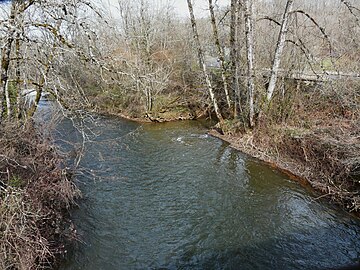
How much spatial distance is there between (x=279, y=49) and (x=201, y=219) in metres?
7.81

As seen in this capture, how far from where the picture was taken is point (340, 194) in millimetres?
7562

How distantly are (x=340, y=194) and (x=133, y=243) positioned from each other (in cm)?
585

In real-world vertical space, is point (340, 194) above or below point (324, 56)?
below

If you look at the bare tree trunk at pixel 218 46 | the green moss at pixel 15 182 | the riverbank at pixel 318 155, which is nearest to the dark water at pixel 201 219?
the riverbank at pixel 318 155

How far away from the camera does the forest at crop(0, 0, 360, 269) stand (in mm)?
4734

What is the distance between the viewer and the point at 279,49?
35.8 feet

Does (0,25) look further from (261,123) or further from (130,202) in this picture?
(261,123)

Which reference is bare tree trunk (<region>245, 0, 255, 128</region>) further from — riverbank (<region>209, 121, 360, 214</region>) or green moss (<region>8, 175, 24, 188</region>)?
green moss (<region>8, 175, 24, 188</region>)

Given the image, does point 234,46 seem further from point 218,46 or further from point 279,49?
point 279,49

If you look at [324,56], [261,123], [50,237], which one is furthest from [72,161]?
[324,56]

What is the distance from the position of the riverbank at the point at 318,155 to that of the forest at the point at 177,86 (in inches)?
1.6

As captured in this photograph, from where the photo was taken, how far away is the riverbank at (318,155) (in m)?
7.57

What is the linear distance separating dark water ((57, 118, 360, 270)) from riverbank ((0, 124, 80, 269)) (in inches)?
22.9

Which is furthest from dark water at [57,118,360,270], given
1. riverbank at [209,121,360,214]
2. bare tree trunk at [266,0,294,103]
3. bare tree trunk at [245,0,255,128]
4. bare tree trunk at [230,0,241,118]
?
bare tree trunk at [230,0,241,118]
